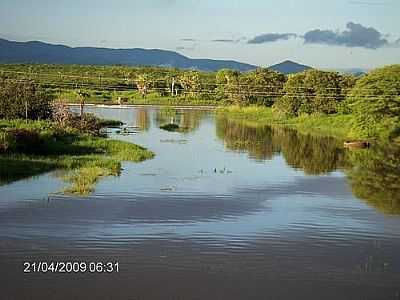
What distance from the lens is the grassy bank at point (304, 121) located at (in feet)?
138

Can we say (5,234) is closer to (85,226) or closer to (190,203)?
(85,226)

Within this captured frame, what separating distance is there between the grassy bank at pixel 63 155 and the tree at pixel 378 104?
15178 mm

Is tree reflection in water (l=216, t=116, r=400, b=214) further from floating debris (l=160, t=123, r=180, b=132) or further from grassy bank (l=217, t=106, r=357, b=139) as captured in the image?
floating debris (l=160, t=123, r=180, b=132)

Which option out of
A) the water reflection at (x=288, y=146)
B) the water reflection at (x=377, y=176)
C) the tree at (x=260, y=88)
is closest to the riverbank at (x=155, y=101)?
the tree at (x=260, y=88)

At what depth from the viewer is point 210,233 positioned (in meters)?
13.8

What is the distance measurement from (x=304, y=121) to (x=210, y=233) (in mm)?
34139

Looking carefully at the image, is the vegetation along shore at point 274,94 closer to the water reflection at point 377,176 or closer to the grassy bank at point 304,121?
the grassy bank at point 304,121

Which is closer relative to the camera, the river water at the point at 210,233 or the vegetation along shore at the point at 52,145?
the river water at the point at 210,233

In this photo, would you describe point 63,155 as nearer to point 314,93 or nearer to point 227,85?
point 314,93

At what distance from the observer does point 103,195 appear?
57.1 ft

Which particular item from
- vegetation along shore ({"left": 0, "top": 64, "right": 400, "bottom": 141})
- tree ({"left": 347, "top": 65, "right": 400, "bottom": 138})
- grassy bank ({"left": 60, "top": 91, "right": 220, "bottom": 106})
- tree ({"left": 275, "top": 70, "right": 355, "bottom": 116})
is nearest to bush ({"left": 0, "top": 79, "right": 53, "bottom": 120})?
vegetation along shore ({"left": 0, "top": 64, "right": 400, "bottom": 141})

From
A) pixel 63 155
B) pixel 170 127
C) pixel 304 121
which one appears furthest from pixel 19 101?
pixel 304 121

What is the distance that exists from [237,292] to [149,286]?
1531mm

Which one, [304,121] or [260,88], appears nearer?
[304,121]
